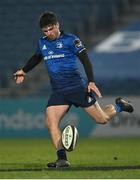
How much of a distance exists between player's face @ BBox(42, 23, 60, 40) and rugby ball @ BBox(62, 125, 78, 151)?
3.96ft

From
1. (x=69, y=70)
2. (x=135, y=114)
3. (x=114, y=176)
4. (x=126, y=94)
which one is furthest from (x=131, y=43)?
(x=114, y=176)

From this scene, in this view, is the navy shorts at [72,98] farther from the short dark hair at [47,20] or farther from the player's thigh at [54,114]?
the short dark hair at [47,20]

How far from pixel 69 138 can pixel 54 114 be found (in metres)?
0.47

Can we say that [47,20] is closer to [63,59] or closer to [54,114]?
[63,59]

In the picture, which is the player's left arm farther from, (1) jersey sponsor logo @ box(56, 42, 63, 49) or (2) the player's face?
(2) the player's face

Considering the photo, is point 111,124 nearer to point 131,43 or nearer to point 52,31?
point 131,43

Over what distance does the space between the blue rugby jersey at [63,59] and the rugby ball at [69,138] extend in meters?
0.68

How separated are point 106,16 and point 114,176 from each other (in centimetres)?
1925

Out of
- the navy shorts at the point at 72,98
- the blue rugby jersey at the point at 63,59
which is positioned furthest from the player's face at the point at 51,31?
the navy shorts at the point at 72,98

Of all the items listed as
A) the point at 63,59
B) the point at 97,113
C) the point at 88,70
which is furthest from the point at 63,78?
the point at 97,113

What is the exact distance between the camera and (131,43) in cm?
2650

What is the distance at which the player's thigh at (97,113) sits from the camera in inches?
408

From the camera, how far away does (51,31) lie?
9859 mm

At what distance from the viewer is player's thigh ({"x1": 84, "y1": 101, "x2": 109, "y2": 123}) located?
10367mm
